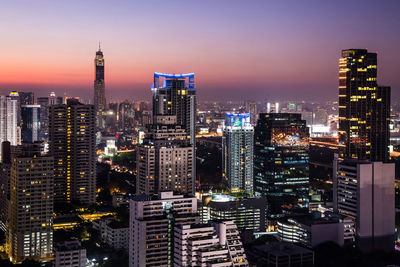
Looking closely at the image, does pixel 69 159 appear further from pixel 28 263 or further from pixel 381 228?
pixel 381 228

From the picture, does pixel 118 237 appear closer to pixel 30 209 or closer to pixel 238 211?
pixel 30 209

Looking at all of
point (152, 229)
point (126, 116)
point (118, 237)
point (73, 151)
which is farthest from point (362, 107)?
point (126, 116)

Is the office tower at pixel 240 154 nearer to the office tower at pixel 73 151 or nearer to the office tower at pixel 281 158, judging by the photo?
the office tower at pixel 281 158

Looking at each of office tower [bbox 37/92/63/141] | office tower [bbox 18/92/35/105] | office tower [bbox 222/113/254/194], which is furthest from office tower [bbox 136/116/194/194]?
office tower [bbox 18/92/35/105]

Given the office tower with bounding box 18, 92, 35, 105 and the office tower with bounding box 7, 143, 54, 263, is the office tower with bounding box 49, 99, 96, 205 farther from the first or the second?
the office tower with bounding box 18, 92, 35, 105

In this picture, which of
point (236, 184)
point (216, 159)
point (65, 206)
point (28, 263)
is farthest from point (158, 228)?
point (216, 159)

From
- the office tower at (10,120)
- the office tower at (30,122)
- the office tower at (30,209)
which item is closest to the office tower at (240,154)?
the office tower at (30,209)
